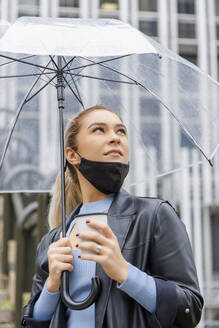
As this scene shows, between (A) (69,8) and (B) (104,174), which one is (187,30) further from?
(B) (104,174)

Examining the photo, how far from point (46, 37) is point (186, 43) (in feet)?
43.7

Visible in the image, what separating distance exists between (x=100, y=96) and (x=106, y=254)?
3.59 feet

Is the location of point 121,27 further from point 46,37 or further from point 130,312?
point 130,312

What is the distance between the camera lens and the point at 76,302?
174 centimetres

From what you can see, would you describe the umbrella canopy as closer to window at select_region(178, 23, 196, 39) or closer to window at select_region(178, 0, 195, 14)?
window at select_region(178, 23, 196, 39)

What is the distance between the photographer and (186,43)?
14.7 meters

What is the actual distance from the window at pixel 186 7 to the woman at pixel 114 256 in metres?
13.7

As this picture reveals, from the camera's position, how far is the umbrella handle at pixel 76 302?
172 centimetres

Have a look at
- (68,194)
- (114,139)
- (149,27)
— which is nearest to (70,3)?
(149,27)

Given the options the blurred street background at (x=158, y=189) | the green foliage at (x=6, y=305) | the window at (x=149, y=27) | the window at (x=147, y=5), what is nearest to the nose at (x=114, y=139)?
the blurred street background at (x=158, y=189)

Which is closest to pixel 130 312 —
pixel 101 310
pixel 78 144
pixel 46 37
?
pixel 101 310

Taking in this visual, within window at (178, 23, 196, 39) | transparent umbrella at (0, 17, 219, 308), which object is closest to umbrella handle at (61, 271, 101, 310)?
transparent umbrella at (0, 17, 219, 308)

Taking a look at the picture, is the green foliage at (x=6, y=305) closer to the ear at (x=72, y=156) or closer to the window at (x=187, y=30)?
the ear at (x=72, y=156)

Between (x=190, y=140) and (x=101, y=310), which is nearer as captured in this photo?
(x=101, y=310)
